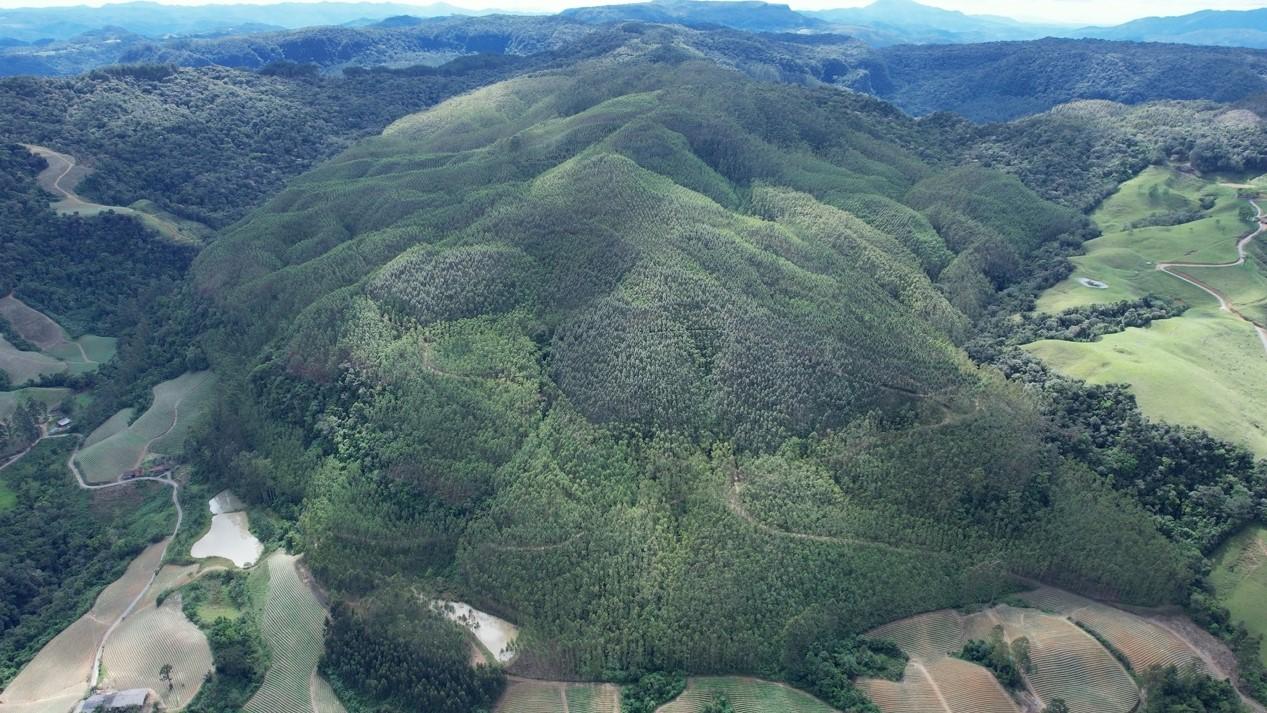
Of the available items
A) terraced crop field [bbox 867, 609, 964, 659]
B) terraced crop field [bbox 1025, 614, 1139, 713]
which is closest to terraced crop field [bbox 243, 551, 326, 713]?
terraced crop field [bbox 867, 609, 964, 659]

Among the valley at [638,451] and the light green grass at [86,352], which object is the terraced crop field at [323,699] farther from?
the light green grass at [86,352]

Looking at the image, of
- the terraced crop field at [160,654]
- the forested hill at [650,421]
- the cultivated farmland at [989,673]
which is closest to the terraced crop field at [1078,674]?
the cultivated farmland at [989,673]

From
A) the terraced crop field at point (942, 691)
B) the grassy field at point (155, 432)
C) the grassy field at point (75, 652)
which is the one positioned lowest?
the grassy field at point (75, 652)

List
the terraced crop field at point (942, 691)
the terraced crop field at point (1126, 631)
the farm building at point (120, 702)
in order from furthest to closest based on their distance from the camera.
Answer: the terraced crop field at point (1126, 631) < the farm building at point (120, 702) < the terraced crop field at point (942, 691)

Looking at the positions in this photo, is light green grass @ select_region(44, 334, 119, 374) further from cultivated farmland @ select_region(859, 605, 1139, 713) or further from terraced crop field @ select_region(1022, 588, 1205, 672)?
terraced crop field @ select_region(1022, 588, 1205, 672)

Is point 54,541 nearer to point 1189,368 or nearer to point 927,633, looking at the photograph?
point 927,633

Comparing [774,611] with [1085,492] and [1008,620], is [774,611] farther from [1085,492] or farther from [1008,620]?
[1085,492]

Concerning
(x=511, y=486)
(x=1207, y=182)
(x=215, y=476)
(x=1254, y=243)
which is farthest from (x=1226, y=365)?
(x=215, y=476)
